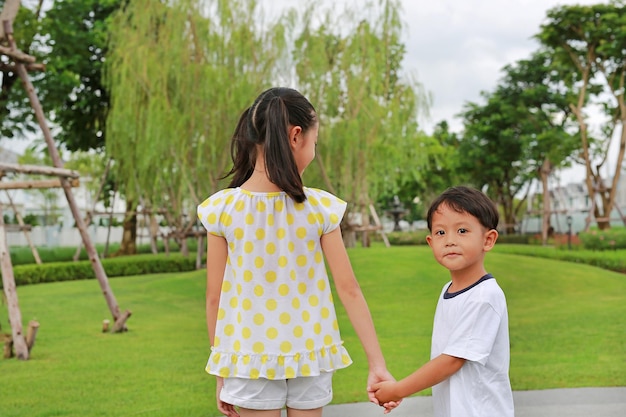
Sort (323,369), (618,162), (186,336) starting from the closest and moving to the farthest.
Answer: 1. (323,369)
2. (186,336)
3. (618,162)

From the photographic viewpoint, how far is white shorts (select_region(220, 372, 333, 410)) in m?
1.97

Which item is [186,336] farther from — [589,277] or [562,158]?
[562,158]

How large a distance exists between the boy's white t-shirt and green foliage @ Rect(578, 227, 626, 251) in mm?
16466

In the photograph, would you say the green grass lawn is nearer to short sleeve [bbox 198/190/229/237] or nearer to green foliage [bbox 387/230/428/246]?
short sleeve [bbox 198/190/229/237]

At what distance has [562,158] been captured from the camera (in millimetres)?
23656

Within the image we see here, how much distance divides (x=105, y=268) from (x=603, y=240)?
35.8ft

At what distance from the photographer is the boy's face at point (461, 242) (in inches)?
70.7

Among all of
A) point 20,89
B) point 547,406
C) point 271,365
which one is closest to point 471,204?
point 271,365

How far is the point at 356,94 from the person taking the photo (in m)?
14.4

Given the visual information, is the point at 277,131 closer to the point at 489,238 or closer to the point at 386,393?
the point at 489,238

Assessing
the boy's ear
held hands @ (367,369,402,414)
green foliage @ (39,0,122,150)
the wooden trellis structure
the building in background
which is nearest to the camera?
the boy's ear

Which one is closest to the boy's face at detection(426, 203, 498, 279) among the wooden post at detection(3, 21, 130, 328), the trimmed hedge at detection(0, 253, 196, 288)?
the wooden post at detection(3, 21, 130, 328)

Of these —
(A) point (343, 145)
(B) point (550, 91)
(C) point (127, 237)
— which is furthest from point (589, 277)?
(B) point (550, 91)

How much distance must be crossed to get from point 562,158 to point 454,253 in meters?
23.1
